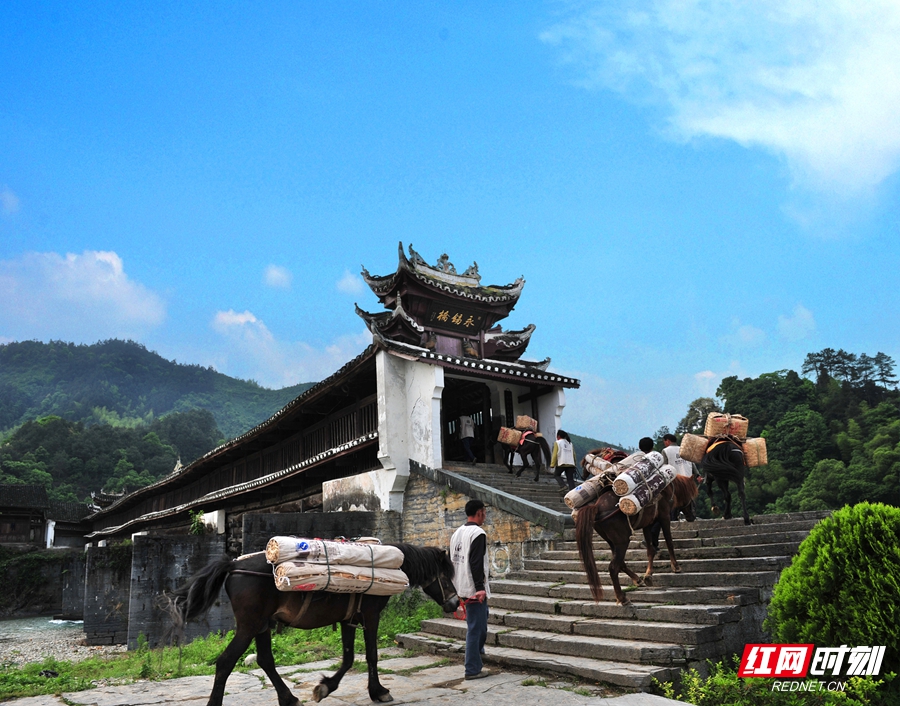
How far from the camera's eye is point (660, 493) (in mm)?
6773

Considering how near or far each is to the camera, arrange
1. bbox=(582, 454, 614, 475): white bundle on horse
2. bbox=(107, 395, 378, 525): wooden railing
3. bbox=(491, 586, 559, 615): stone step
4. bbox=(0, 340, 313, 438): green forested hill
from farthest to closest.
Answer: bbox=(0, 340, 313, 438): green forested hill, bbox=(107, 395, 378, 525): wooden railing, bbox=(491, 586, 559, 615): stone step, bbox=(582, 454, 614, 475): white bundle on horse

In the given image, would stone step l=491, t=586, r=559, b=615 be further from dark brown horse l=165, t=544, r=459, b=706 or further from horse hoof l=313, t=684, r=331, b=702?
horse hoof l=313, t=684, r=331, b=702

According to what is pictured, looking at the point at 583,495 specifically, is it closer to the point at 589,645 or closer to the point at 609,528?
the point at 609,528

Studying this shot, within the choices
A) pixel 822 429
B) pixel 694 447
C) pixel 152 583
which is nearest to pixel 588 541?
pixel 694 447

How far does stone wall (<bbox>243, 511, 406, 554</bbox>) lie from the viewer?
11508 mm

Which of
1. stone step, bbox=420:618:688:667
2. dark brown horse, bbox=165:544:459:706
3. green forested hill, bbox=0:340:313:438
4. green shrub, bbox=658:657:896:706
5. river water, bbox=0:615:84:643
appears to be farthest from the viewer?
green forested hill, bbox=0:340:313:438

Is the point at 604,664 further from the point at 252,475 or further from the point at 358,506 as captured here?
the point at 252,475

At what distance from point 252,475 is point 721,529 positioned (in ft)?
52.8

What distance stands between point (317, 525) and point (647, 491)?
745 cm

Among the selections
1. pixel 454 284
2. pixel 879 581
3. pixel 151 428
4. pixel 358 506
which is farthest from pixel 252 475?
pixel 151 428

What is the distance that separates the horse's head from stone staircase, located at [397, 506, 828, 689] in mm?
913

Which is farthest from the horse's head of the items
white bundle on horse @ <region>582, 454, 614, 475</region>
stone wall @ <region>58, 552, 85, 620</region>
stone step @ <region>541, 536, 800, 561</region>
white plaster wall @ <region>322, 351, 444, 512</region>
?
stone wall @ <region>58, 552, 85, 620</region>

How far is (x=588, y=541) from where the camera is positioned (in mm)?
6469

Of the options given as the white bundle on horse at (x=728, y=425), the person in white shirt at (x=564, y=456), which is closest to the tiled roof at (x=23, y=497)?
the person in white shirt at (x=564, y=456)
